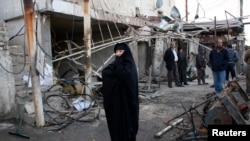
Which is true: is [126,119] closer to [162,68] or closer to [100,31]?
[100,31]

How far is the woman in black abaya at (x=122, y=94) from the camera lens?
14.4 feet

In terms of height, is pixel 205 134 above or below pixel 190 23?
below

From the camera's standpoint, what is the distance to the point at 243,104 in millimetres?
5355

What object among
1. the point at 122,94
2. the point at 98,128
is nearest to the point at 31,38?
the point at 98,128

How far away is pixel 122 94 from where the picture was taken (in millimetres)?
4395

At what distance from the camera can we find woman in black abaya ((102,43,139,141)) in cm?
438

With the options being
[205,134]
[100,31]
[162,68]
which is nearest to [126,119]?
[205,134]

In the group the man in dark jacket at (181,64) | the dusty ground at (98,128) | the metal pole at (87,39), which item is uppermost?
the metal pole at (87,39)

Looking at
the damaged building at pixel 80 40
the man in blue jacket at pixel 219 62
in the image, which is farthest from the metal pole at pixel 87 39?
the man in blue jacket at pixel 219 62

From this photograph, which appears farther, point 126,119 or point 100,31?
point 100,31

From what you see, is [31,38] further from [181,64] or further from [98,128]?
[181,64]

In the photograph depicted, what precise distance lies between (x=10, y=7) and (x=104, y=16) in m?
3.65

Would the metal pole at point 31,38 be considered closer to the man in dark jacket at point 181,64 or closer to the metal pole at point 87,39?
the metal pole at point 87,39

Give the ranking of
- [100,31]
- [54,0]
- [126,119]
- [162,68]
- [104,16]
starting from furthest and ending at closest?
1. [162,68]
2. [100,31]
3. [104,16]
4. [54,0]
5. [126,119]
